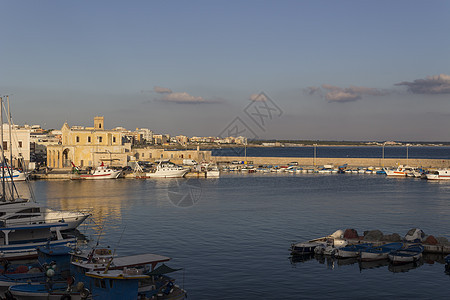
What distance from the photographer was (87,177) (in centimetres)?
9588

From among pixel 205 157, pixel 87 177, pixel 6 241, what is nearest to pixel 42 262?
pixel 6 241

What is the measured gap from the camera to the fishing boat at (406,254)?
33.3m

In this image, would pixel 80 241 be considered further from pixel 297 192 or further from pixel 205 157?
pixel 205 157

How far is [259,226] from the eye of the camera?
4531cm

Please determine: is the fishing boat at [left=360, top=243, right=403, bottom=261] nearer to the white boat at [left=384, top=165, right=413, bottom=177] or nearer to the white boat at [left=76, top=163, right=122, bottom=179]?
the white boat at [left=76, top=163, right=122, bottom=179]

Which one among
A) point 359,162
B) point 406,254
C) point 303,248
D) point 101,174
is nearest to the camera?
point 406,254

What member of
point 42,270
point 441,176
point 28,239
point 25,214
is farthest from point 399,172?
point 42,270

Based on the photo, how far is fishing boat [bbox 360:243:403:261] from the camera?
1337 inches

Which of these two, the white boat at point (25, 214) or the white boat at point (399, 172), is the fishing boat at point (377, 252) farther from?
the white boat at point (399, 172)

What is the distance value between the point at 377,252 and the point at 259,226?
43.5 feet

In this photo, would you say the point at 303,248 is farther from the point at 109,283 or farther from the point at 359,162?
the point at 359,162

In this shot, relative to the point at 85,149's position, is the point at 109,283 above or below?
below

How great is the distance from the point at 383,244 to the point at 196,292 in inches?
651

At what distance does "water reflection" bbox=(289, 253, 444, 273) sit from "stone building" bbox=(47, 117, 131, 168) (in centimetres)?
8036
